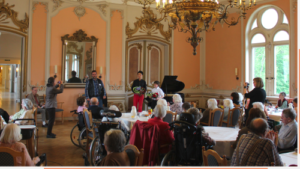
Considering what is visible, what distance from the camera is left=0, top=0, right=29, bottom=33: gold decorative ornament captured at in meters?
8.12

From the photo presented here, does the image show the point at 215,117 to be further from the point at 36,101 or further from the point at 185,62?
the point at 185,62

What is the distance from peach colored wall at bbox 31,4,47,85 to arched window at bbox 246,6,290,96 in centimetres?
730

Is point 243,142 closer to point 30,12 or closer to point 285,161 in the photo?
point 285,161

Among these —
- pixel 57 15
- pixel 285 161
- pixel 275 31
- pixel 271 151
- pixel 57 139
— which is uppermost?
pixel 57 15

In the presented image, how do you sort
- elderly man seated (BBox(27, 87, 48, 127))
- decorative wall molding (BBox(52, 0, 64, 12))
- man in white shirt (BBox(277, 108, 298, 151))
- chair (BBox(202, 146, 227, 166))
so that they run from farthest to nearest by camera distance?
decorative wall molding (BBox(52, 0, 64, 12)) → elderly man seated (BBox(27, 87, 48, 127)) → man in white shirt (BBox(277, 108, 298, 151)) → chair (BBox(202, 146, 227, 166))

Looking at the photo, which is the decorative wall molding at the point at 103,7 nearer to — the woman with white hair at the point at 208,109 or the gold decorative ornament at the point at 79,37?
the gold decorative ornament at the point at 79,37

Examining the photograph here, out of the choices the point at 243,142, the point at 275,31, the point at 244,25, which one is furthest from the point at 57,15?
the point at 243,142

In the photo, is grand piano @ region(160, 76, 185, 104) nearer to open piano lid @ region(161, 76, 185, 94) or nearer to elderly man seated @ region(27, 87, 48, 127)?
open piano lid @ region(161, 76, 185, 94)

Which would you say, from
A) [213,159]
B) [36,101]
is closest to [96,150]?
[213,159]

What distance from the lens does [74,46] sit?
29.8 ft

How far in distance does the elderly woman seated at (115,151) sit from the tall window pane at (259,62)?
817 centimetres

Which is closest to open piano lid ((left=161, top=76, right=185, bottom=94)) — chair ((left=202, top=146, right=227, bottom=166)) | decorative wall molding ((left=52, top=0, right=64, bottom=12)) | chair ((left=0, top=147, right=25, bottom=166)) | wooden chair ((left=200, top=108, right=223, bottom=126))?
wooden chair ((left=200, top=108, right=223, bottom=126))

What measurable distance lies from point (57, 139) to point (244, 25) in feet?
24.7

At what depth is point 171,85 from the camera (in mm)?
8680
